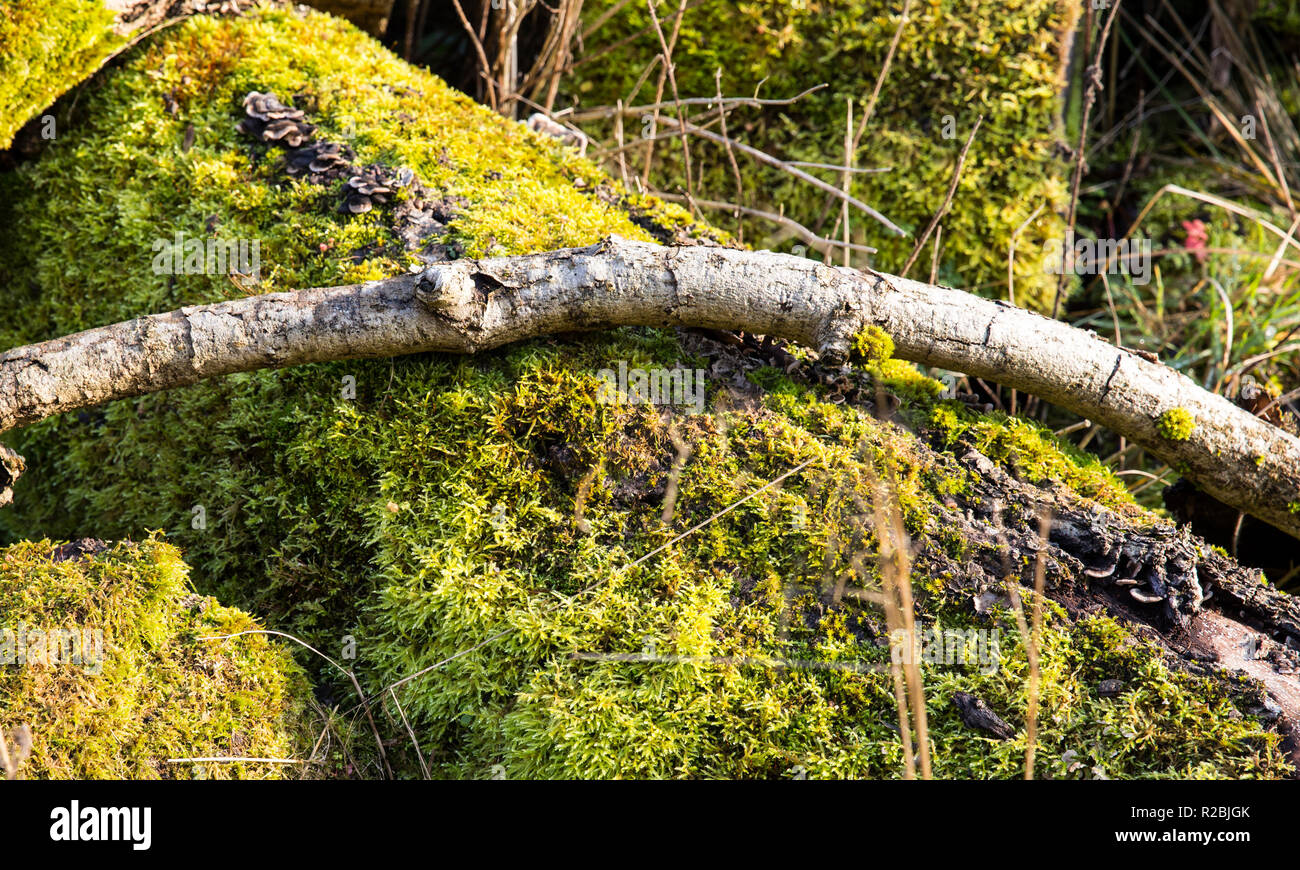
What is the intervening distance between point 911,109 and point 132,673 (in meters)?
4.83

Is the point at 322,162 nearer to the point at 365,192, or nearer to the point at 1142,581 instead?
the point at 365,192

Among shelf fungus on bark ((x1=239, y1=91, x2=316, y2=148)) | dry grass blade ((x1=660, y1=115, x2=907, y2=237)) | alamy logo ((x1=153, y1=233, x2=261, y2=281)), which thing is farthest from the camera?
dry grass blade ((x1=660, y1=115, x2=907, y2=237))

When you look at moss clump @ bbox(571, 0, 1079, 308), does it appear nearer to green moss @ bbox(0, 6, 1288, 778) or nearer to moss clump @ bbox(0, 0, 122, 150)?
green moss @ bbox(0, 6, 1288, 778)

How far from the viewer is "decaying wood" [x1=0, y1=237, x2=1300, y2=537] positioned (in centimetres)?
308

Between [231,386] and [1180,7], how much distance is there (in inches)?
Result: 289

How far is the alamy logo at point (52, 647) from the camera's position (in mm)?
2609

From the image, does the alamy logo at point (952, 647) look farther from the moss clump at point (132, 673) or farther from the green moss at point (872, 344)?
the moss clump at point (132, 673)

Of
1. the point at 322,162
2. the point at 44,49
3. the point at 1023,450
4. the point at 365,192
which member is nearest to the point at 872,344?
the point at 1023,450

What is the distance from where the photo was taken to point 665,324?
128 inches

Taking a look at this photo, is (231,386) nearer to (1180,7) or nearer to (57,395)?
(57,395)

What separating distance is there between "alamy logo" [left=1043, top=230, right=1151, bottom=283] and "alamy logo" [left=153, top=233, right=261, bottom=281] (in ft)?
14.5

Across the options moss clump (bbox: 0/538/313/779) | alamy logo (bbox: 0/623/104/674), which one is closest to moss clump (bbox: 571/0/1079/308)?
moss clump (bbox: 0/538/313/779)
